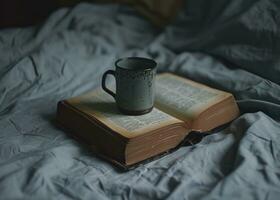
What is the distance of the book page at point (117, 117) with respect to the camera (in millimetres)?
666

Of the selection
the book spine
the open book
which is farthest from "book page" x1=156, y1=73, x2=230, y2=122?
the book spine

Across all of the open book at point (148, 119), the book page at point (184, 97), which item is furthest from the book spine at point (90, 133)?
the book page at point (184, 97)

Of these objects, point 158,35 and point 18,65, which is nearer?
point 18,65

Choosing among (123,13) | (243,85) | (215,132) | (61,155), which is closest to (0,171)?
(61,155)

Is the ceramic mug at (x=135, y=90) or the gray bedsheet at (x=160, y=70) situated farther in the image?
the ceramic mug at (x=135, y=90)

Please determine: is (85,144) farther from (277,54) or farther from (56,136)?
(277,54)

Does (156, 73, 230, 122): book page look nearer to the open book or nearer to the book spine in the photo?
the open book

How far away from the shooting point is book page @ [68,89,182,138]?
0.67 metres

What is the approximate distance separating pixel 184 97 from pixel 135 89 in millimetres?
119

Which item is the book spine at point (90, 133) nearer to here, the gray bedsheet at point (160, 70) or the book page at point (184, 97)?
the gray bedsheet at point (160, 70)

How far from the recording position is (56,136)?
0.74 metres

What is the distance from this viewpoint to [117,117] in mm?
709

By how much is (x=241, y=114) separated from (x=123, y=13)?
2.09 ft

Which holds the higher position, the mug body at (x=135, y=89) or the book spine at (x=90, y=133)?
the mug body at (x=135, y=89)
